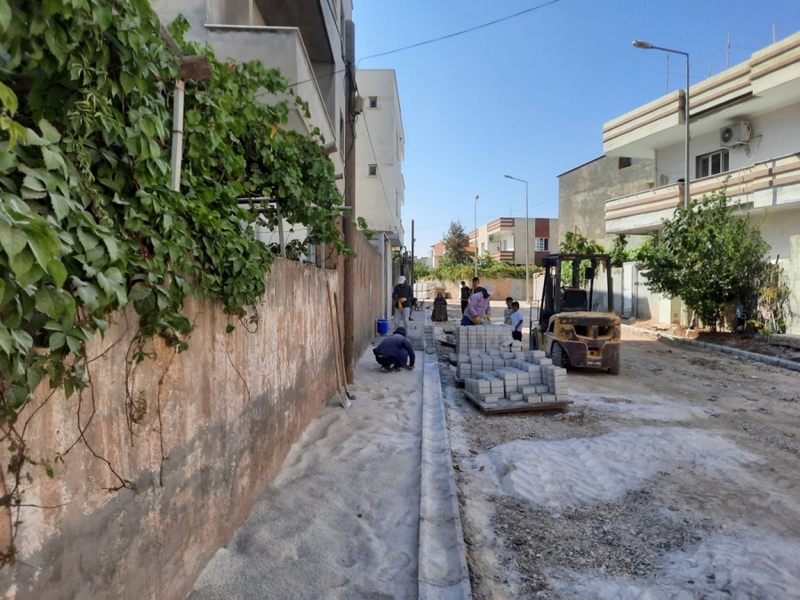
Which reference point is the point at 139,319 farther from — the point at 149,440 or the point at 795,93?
the point at 795,93

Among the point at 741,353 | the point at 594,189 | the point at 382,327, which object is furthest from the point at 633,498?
the point at 594,189

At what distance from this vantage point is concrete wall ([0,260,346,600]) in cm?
180

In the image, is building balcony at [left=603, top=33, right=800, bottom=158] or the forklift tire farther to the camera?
building balcony at [left=603, top=33, right=800, bottom=158]

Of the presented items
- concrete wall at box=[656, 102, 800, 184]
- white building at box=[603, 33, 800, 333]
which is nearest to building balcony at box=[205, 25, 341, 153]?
white building at box=[603, 33, 800, 333]

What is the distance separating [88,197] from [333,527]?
2.85 m

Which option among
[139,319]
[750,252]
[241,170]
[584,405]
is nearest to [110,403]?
[139,319]

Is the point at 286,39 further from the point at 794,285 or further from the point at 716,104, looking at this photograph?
the point at 716,104

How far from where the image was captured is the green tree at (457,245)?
212 ft

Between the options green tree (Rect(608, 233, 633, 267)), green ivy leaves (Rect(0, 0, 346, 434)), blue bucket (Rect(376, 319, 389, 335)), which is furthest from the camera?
green tree (Rect(608, 233, 633, 267))

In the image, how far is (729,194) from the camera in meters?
18.6

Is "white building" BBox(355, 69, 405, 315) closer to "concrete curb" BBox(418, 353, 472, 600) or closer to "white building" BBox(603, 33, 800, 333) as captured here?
"white building" BBox(603, 33, 800, 333)

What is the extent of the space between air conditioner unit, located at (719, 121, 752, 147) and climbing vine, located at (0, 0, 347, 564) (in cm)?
2200

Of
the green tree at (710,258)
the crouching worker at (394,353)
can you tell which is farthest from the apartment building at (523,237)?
the crouching worker at (394,353)

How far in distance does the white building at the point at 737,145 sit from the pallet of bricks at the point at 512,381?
406 inches
